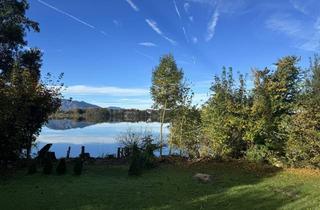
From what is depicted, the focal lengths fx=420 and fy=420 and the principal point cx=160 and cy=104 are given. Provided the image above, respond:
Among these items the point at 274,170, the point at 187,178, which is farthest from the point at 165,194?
the point at 274,170

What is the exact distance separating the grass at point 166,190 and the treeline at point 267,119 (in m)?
1.88

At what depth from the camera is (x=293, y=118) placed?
21219mm

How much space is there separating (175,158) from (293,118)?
7.08m

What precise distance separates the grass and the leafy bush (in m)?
1.90

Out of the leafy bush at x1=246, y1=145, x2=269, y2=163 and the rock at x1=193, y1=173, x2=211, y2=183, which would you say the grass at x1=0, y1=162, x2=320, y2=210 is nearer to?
the rock at x1=193, y1=173, x2=211, y2=183

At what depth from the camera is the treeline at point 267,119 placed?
67.7ft

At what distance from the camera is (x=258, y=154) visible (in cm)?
→ 2217

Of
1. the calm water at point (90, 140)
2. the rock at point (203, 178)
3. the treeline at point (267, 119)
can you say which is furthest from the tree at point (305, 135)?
the calm water at point (90, 140)

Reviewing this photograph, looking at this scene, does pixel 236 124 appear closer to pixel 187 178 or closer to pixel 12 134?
pixel 187 178

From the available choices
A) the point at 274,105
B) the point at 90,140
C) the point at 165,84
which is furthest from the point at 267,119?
the point at 90,140

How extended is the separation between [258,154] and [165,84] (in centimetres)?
1162

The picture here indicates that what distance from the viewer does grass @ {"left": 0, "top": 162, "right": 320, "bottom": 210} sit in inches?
476

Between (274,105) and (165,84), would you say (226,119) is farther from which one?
(165,84)

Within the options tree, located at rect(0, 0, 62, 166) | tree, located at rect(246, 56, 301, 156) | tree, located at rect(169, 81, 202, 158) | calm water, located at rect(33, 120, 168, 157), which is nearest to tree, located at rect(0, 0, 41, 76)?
tree, located at rect(0, 0, 62, 166)
